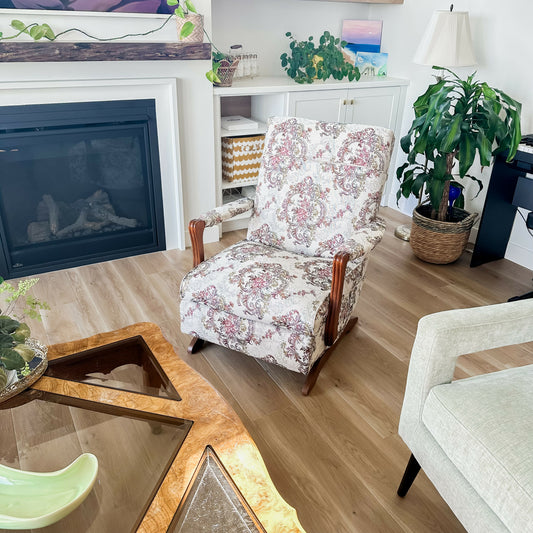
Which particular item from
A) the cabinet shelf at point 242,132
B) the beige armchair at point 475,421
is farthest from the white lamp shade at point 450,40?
the beige armchair at point 475,421

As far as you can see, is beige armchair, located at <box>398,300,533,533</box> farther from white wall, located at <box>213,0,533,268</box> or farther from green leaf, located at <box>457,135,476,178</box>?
white wall, located at <box>213,0,533,268</box>

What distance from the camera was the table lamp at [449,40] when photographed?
2.78 meters

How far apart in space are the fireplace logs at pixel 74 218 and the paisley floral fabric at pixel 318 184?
3.37ft

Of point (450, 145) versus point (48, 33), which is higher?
point (48, 33)

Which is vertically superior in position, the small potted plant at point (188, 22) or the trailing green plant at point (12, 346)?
the small potted plant at point (188, 22)

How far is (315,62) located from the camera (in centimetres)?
327

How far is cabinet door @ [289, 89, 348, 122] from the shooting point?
3.14 meters

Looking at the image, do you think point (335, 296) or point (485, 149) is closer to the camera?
point (335, 296)

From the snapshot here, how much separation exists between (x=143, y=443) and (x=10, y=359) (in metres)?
0.40

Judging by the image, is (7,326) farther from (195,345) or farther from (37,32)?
(37,32)

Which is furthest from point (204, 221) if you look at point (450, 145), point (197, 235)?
point (450, 145)

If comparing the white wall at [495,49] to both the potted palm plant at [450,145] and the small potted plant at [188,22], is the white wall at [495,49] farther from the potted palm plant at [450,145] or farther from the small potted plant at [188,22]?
the small potted plant at [188,22]

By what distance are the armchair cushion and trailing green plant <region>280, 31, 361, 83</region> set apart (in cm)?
245

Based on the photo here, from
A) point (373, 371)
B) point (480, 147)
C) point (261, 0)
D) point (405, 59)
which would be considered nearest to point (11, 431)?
point (373, 371)
